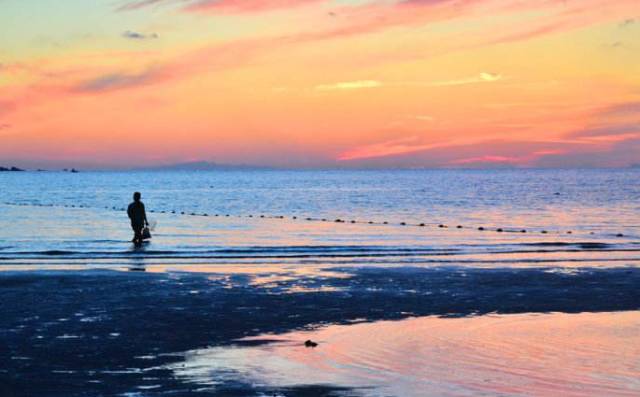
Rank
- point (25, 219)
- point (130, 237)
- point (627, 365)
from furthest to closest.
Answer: point (25, 219), point (130, 237), point (627, 365)

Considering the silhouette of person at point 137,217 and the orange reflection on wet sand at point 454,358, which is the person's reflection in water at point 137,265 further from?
the orange reflection on wet sand at point 454,358

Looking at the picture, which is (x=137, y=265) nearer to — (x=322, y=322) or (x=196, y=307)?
(x=196, y=307)

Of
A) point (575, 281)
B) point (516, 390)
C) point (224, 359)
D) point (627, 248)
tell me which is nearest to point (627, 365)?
point (516, 390)

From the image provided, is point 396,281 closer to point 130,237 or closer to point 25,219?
point 130,237

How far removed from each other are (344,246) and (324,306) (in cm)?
2048

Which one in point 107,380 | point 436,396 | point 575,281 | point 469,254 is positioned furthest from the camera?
point 469,254

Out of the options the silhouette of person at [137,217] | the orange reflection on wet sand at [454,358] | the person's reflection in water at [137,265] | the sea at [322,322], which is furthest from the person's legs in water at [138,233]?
the orange reflection on wet sand at [454,358]

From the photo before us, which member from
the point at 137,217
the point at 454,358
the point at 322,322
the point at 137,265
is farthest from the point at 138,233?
the point at 454,358

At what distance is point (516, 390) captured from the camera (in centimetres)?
1113

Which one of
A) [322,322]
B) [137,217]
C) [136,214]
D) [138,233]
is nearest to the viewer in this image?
[322,322]

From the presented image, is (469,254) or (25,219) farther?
(25,219)

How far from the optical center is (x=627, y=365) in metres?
12.6

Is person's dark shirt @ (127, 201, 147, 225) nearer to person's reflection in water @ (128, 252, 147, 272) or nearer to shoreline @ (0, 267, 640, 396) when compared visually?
person's reflection in water @ (128, 252, 147, 272)

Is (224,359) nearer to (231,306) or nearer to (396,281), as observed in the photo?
(231,306)
